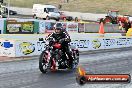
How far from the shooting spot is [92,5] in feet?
220

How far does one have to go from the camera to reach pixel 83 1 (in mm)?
69750

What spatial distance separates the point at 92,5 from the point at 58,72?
54.1 m

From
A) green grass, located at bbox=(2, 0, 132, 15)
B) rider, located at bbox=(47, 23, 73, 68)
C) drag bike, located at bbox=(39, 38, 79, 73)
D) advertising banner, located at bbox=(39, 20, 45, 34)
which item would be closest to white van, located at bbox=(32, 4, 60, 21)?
green grass, located at bbox=(2, 0, 132, 15)

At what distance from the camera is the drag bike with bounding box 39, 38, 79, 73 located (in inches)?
517

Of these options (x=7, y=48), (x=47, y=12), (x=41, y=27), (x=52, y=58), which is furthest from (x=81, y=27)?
(x=52, y=58)

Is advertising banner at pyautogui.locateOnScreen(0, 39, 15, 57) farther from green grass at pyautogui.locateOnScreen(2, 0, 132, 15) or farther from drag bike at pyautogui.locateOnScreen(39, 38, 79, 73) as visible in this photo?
green grass at pyautogui.locateOnScreen(2, 0, 132, 15)

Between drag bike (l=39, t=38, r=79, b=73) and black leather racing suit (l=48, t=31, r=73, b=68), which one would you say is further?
black leather racing suit (l=48, t=31, r=73, b=68)

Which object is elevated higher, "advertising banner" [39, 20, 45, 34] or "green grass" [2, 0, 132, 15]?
"green grass" [2, 0, 132, 15]

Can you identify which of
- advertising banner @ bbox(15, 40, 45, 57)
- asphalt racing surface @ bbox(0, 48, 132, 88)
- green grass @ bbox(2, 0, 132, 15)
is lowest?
asphalt racing surface @ bbox(0, 48, 132, 88)

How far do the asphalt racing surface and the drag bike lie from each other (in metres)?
0.24

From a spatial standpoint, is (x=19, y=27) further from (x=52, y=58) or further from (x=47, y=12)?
(x=47, y=12)

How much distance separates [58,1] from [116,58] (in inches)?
2110

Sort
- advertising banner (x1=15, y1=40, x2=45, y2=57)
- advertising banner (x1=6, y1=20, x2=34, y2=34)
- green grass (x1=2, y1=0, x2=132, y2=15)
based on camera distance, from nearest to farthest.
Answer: advertising banner (x1=15, y1=40, x2=45, y2=57) < advertising banner (x1=6, y1=20, x2=34, y2=34) < green grass (x1=2, y1=0, x2=132, y2=15)

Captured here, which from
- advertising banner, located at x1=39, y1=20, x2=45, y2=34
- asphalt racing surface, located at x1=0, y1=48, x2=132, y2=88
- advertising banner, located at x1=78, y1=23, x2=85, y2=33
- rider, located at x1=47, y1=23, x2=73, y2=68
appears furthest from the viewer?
advertising banner, located at x1=78, y1=23, x2=85, y2=33
